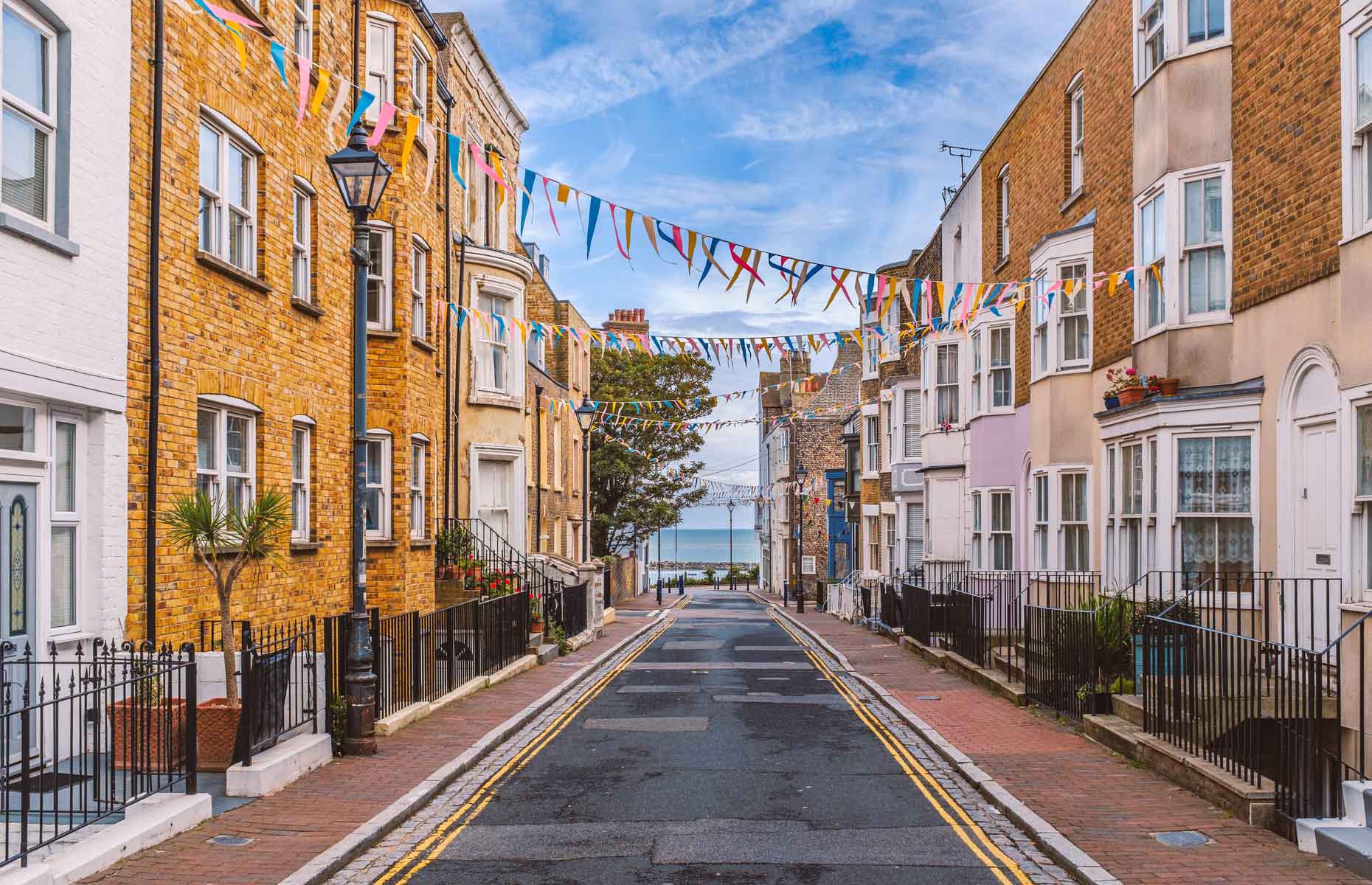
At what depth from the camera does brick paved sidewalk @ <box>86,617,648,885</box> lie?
25.4 ft

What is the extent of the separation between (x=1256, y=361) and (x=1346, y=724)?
466cm

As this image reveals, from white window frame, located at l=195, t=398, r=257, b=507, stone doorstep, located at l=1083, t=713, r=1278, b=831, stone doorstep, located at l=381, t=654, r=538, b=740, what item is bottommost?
stone doorstep, located at l=381, t=654, r=538, b=740

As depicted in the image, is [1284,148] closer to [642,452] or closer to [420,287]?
[420,287]

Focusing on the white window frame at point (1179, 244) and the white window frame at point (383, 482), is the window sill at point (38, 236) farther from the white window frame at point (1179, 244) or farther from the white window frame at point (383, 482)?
the white window frame at point (1179, 244)

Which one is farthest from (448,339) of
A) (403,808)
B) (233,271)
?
(403,808)

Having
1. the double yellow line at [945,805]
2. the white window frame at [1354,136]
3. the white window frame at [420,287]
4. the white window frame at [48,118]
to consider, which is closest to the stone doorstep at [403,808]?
the double yellow line at [945,805]

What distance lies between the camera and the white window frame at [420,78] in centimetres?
2130

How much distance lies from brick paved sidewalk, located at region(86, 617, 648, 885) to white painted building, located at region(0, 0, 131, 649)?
2.40 metres

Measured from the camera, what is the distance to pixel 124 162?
11.1 meters

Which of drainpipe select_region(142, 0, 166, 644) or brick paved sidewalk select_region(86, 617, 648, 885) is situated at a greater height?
drainpipe select_region(142, 0, 166, 644)

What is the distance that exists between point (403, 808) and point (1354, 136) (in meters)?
10.6

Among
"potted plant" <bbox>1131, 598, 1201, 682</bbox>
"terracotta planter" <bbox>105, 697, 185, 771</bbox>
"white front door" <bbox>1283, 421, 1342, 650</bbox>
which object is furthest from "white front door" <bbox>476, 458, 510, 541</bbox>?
"white front door" <bbox>1283, 421, 1342, 650</bbox>

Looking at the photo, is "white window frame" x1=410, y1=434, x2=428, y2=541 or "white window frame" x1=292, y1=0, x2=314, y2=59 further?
"white window frame" x1=410, y1=434, x2=428, y2=541

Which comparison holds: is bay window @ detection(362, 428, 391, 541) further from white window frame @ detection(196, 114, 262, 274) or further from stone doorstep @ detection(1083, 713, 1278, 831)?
stone doorstep @ detection(1083, 713, 1278, 831)
